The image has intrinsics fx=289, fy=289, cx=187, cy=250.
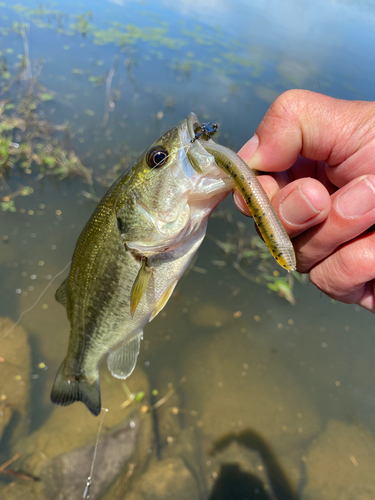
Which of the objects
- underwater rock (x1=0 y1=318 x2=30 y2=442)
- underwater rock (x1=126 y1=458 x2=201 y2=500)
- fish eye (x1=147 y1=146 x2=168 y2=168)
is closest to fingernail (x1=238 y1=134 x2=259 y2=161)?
fish eye (x1=147 y1=146 x2=168 y2=168)

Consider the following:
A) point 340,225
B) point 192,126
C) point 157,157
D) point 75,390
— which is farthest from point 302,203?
point 75,390

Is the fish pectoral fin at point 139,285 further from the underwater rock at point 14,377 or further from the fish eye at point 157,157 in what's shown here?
the underwater rock at point 14,377

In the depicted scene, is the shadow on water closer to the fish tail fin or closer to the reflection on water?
the reflection on water

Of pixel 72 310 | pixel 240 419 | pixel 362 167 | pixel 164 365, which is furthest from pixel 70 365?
pixel 362 167

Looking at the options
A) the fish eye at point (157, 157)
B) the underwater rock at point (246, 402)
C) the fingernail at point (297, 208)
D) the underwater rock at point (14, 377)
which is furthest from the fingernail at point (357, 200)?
the underwater rock at point (14, 377)

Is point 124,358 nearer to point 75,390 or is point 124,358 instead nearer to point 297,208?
point 75,390

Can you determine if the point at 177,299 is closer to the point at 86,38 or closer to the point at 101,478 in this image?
the point at 101,478
